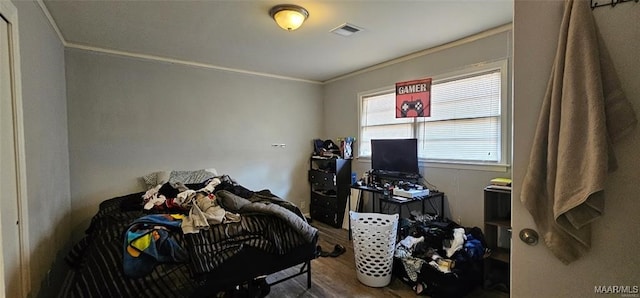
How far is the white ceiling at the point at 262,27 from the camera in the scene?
2.20 metres

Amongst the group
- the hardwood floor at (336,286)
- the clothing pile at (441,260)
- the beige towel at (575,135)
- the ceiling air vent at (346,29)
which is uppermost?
the ceiling air vent at (346,29)

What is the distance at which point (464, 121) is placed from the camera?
119 inches

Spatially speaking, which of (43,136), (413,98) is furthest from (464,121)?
(43,136)

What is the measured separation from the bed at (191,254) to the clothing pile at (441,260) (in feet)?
2.97

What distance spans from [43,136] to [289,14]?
214 cm

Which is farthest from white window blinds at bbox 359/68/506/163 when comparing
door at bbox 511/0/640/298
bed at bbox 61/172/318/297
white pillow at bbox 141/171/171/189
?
white pillow at bbox 141/171/171/189

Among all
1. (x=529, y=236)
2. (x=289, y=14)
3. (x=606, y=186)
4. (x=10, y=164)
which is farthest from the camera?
(x=289, y=14)

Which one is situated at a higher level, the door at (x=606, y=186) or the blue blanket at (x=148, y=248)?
the door at (x=606, y=186)

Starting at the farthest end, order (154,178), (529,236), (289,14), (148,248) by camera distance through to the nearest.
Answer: (154,178)
(289,14)
(148,248)
(529,236)

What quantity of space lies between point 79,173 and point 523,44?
161 inches

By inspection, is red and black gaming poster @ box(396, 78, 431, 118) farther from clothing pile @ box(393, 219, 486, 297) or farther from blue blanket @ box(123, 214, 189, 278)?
blue blanket @ box(123, 214, 189, 278)

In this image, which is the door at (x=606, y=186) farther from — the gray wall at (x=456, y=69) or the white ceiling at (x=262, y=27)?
the gray wall at (x=456, y=69)

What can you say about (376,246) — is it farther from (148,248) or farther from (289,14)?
(289,14)

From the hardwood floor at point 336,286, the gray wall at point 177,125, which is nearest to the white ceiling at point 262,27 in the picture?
the gray wall at point 177,125
